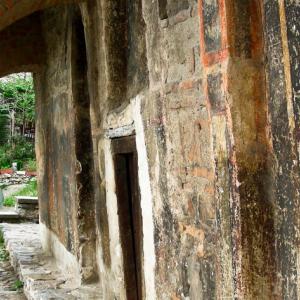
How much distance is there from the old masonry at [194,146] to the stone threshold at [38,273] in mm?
257

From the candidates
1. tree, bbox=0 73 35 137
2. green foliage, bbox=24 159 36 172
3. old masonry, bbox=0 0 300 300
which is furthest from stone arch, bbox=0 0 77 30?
tree, bbox=0 73 35 137

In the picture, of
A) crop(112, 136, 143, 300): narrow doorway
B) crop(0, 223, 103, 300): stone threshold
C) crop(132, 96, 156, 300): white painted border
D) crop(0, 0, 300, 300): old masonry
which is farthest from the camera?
crop(0, 223, 103, 300): stone threshold

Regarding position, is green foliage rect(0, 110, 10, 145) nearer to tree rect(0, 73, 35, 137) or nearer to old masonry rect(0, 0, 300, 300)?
tree rect(0, 73, 35, 137)

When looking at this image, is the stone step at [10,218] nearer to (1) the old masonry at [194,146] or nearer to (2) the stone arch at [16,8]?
(1) the old masonry at [194,146]

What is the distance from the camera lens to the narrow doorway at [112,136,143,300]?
4.17m

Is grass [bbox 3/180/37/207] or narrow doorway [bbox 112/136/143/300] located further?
grass [bbox 3/180/37/207]

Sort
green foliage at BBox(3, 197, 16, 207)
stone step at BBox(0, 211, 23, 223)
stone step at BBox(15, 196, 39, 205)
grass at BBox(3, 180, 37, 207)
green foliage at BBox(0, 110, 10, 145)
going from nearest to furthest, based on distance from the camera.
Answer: stone step at BBox(15, 196, 39, 205) → stone step at BBox(0, 211, 23, 223) → green foliage at BBox(3, 197, 16, 207) → grass at BBox(3, 180, 37, 207) → green foliage at BBox(0, 110, 10, 145)

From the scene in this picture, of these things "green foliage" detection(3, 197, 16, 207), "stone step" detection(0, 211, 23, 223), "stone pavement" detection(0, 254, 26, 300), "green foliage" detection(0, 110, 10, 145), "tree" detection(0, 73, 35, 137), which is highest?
"tree" detection(0, 73, 35, 137)

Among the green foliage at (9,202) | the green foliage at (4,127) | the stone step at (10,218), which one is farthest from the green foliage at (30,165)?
the stone step at (10,218)

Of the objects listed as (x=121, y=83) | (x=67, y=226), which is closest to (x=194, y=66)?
(x=121, y=83)

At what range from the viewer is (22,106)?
76.7 feet

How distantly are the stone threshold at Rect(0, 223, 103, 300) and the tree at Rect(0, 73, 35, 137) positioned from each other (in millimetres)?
14796

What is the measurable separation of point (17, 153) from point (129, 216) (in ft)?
64.8

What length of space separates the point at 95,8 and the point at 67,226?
2.60 m
